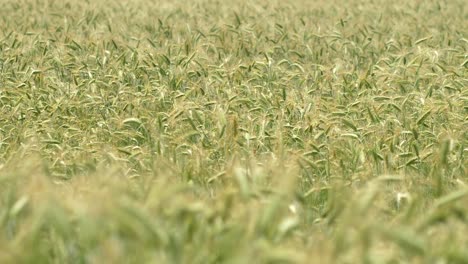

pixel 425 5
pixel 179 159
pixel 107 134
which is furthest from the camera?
pixel 425 5

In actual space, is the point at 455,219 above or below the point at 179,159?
above

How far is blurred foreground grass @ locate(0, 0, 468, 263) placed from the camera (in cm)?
169

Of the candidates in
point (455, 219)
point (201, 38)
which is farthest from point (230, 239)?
point (201, 38)

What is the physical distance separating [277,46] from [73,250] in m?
5.16

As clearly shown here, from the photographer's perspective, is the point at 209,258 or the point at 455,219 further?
the point at 455,219

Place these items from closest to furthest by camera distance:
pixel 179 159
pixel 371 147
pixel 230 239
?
pixel 230 239 < pixel 179 159 < pixel 371 147

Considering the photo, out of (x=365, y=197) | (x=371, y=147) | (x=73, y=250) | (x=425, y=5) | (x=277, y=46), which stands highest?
(x=365, y=197)

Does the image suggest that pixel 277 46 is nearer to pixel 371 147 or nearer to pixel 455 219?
pixel 371 147

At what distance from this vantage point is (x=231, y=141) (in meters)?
3.87

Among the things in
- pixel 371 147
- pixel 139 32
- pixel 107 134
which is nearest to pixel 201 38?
pixel 139 32

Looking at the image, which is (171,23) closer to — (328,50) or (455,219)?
(328,50)

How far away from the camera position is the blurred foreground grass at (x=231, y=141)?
1693 mm

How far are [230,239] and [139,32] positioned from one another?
679 cm

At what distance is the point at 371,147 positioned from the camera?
12.9 feet
